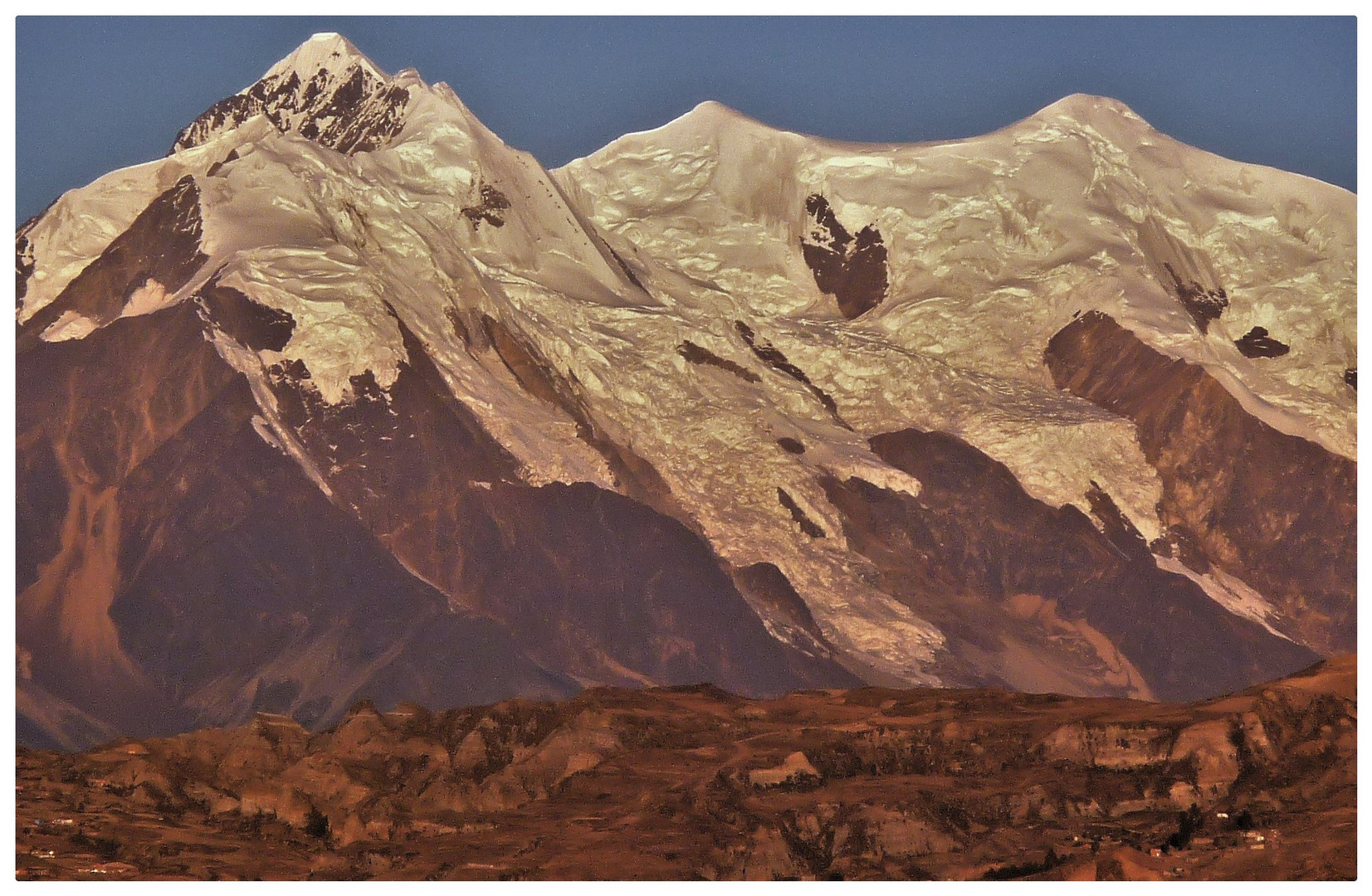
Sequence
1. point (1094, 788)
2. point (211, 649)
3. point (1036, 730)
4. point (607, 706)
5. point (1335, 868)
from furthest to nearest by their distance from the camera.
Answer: point (211, 649) < point (607, 706) < point (1036, 730) < point (1094, 788) < point (1335, 868)

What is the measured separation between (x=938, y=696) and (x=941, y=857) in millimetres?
31491

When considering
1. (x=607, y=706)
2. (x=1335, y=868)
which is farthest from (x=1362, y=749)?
(x=607, y=706)

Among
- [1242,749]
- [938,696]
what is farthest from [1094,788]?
[938,696]

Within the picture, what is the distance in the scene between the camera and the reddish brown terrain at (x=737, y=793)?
112125mm

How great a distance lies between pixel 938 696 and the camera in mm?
143000

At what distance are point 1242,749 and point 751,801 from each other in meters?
20.3

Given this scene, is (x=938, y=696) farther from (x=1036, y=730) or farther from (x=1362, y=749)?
(x=1362, y=749)

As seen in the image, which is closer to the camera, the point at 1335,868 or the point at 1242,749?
the point at 1335,868

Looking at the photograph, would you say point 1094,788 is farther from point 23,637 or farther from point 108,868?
point 23,637

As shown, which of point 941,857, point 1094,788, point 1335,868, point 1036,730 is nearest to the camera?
point 1335,868

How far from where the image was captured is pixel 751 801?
397 ft

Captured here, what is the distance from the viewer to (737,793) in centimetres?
12294

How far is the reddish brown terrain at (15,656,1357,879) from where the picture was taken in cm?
11212

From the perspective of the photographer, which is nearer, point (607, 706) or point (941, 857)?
point (941, 857)
